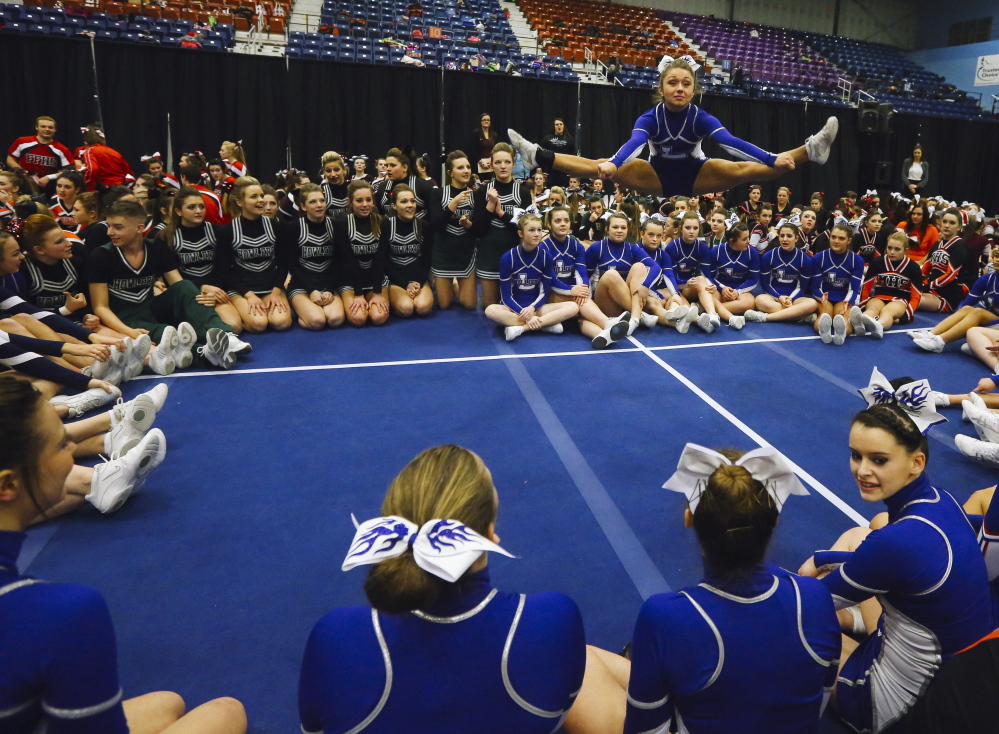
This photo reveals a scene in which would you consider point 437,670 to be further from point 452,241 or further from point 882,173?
point 882,173

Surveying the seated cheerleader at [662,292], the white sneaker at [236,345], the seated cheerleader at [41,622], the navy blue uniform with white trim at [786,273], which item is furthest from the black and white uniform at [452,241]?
the seated cheerleader at [41,622]

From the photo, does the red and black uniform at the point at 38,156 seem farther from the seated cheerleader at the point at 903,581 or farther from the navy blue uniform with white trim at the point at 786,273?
the seated cheerleader at the point at 903,581

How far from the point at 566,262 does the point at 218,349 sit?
2.99m

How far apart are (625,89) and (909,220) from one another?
21.9ft

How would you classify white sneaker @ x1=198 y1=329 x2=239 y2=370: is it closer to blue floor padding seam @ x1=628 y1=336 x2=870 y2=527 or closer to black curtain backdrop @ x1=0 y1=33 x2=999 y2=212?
blue floor padding seam @ x1=628 y1=336 x2=870 y2=527

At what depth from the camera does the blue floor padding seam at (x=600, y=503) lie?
2.56 meters

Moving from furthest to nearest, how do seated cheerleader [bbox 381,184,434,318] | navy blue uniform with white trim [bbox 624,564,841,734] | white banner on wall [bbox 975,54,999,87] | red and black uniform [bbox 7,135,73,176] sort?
white banner on wall [bbox 975,54,999,87] → red and black uniform [bbox 7,135,73,176] → seated cheerleader [bbox 381,184,434,318] → navy blue uniform with white trim [bbox 624,564,841,734]

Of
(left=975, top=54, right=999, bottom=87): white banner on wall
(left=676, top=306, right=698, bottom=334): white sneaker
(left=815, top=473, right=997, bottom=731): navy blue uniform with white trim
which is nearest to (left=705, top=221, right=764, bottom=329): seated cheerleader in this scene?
(left=676, top=306, right=698, bottom=334): white sneaker

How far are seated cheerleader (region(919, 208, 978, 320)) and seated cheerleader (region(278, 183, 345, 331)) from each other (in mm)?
6161

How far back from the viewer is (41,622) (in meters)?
1.07

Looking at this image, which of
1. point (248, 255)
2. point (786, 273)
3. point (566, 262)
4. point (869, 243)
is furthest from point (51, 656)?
point (869, 243)

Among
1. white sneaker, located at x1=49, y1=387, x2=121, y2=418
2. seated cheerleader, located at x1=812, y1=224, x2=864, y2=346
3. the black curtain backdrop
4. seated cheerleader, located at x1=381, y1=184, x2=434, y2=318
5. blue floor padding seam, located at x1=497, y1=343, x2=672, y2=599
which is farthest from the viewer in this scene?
the black curtain backdrop

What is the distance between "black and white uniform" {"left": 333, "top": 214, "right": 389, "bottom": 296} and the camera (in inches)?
229

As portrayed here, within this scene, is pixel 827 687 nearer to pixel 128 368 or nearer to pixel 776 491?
pixel 776 491
